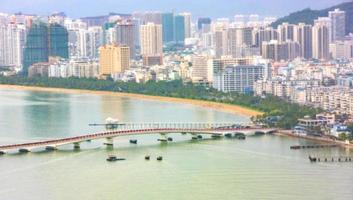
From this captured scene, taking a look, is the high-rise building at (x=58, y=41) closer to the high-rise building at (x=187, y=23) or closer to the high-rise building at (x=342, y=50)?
the high-rise building at (x=342, y=50)

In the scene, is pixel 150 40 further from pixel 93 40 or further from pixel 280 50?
pixel 280 50

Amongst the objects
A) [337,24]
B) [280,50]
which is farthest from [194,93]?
[337,24]

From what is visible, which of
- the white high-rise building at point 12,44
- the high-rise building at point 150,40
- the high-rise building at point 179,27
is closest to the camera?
the white high-rise building at point 12,44

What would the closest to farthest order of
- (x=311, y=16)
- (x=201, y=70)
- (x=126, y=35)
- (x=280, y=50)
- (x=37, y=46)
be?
(x=201, y=70) → (x=280, y=50) → (x=37, y=46) → (x=126, y=35) → (x=311, y=16)

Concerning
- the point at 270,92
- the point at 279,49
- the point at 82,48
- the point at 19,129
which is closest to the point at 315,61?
the point at 279,49

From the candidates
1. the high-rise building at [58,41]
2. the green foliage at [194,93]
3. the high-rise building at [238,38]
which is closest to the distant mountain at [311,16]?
the high-rise building at [238,38]

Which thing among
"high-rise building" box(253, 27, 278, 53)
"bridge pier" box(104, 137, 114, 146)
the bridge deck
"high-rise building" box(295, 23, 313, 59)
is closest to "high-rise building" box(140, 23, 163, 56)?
"high-rise building" box(253, 27, 278, 53)
